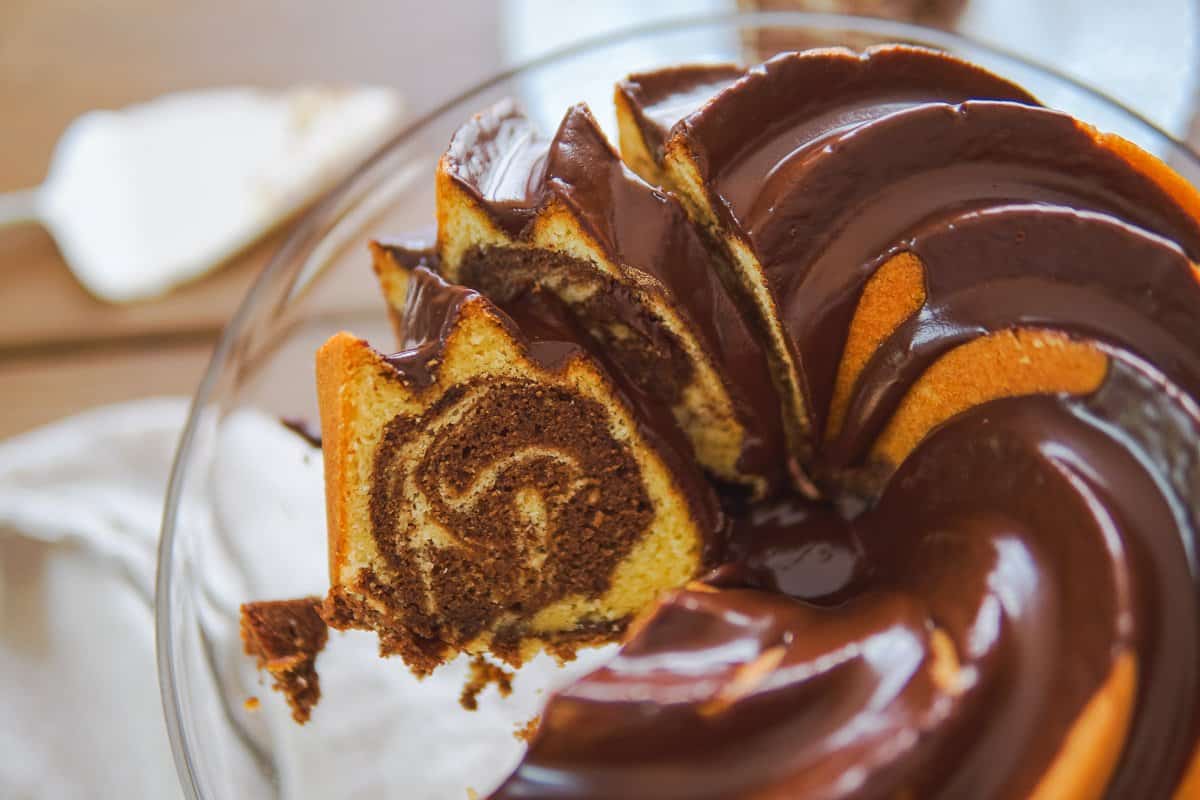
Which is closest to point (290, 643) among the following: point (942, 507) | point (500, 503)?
point (500, 503)

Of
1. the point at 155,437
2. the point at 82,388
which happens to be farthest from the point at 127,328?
the point at 155,437

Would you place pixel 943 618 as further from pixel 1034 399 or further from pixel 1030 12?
pixel 1030 12

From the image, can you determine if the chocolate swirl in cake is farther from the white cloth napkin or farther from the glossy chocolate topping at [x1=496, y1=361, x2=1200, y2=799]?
the glossy chocolate topping at [x1=496, y1=361, x2=1200, y2=799]

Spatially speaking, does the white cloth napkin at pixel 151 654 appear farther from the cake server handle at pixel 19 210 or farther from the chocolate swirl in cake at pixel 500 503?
the cake server handle at pixel 19 210

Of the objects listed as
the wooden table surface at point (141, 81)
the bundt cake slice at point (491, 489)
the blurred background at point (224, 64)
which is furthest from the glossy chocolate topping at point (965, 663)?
the wooden table surface at point (141, 81)

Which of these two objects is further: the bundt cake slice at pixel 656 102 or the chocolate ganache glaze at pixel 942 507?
the bundt cake slice at pixel 656 102

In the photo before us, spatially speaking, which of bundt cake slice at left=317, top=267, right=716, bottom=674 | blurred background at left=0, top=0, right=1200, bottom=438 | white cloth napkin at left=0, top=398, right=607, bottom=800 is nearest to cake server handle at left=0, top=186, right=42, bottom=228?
blurred background at left=0, top=0, right=1200, bottom=438
